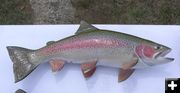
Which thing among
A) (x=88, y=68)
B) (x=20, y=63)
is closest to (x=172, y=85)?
(x=88, y=68)

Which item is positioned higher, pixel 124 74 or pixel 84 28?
pixel 84 28

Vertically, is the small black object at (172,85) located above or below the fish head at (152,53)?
below

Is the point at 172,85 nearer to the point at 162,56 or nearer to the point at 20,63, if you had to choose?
the point at 162,56

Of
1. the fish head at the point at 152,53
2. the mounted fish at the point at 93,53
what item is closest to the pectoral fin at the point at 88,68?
the mounted fish at the point at 93,53

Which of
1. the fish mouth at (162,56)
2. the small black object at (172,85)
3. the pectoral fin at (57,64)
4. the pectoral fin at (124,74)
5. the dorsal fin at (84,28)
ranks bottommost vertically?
the small black object at (172,85)

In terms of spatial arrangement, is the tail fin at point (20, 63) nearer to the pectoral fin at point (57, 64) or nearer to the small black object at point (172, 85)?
the pectoral fin at point (57, 64)

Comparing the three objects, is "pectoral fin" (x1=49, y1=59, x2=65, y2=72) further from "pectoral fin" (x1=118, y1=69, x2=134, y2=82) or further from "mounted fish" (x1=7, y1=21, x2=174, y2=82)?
"pectoral fin" (x1=118, y1=69, x2=134, y2=82)

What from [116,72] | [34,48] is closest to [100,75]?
[116,72]
